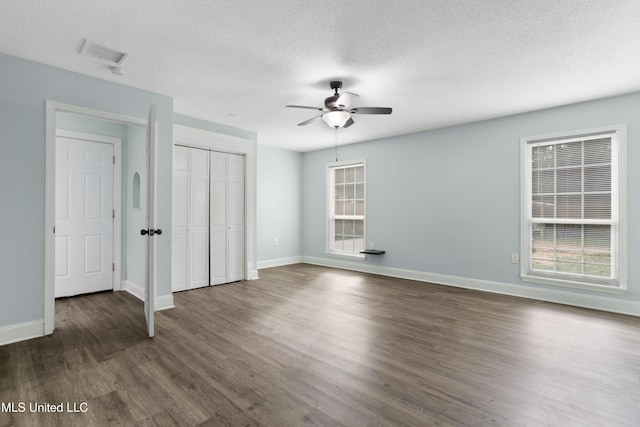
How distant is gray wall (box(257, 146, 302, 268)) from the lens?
250 inches

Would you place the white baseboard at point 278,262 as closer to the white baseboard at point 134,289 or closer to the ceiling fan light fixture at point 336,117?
the white baseboard at point 134,289

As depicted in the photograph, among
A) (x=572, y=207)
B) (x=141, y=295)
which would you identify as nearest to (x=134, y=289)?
(x=141, y=295)

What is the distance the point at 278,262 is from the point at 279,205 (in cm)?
120

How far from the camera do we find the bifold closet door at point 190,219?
4531 mm

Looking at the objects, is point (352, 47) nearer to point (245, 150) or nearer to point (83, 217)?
point (245, 150)

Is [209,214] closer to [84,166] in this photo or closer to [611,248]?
[84,166]

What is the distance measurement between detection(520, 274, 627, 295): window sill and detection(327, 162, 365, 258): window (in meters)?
2.77

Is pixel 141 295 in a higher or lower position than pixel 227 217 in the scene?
lower

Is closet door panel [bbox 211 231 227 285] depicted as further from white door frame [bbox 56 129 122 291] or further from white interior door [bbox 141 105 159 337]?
white interior door [bbox 141 105 159 337]

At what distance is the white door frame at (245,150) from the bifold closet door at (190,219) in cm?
15

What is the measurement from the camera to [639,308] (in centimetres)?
350

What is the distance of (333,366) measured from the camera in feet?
7.66

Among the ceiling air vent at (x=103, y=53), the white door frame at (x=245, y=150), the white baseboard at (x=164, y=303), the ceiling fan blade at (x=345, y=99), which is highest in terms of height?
the ceiling air vent at (x=103, y=53)

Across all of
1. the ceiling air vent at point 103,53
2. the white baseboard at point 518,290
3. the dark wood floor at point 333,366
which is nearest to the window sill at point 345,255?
the white baseboard at point 518,290
